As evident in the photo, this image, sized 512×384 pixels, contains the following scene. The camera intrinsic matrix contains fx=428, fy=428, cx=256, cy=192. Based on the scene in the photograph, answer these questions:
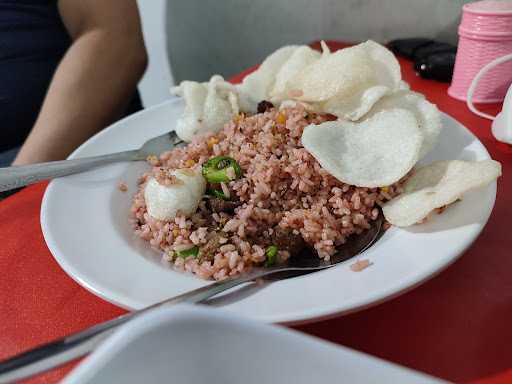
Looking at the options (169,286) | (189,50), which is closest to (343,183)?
(169,286)

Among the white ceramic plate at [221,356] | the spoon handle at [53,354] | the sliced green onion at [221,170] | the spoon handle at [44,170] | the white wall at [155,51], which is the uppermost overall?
the white ceramic plate at [221,356]

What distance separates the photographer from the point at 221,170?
0.93 meters

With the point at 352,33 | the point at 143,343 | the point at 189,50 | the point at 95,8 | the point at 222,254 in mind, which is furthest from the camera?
the point at 189,50

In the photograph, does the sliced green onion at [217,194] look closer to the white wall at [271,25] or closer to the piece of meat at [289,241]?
the piece of meat at [289,241]

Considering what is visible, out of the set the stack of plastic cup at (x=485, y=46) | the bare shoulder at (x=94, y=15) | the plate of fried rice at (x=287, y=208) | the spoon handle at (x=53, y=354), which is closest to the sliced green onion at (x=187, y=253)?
the plate of fried rice at (x=287, y=208)

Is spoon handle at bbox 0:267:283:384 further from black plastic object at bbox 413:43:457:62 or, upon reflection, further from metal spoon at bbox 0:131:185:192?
black plastic object at bbox 413:43:457:62

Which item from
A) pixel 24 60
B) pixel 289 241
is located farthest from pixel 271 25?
pixel 289 241

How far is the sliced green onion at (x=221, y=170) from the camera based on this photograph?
3.01 feet

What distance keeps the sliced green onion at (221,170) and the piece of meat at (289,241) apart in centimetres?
16

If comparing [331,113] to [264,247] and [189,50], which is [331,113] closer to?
[264,247]

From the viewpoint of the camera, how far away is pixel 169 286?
68cm

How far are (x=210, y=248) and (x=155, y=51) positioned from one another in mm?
2535

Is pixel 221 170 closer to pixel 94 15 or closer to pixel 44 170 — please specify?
pixel 44 170

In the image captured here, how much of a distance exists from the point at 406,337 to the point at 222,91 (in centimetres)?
84
